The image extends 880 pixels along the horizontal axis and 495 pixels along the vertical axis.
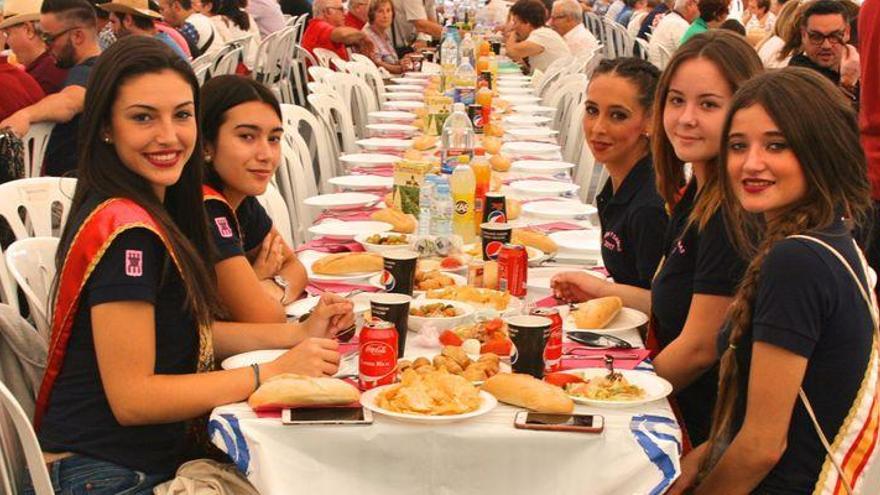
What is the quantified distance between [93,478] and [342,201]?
1.88m

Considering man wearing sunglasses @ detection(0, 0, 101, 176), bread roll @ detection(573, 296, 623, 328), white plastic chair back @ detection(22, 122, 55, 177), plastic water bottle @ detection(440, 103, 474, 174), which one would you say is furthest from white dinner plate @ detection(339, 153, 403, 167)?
bread roll @ detection(573, 296, 623, 328)

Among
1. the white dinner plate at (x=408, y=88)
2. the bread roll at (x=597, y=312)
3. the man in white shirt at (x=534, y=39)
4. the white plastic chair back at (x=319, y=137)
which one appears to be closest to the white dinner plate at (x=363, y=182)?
the white plastic chair back at (x=319, y=137)

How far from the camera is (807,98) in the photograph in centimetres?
209

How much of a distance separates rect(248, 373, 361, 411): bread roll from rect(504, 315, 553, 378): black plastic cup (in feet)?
1.04

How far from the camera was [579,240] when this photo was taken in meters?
3.50

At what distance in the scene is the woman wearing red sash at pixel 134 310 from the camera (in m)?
2.10

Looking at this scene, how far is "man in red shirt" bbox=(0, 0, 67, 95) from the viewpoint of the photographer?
5566 millimetres

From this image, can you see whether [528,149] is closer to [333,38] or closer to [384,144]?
[384,144]

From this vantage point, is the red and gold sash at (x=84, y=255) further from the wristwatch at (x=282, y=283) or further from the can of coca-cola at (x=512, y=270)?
the can of coca-cola at (x=512, y=270)

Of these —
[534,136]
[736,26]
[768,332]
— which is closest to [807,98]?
[768,332]

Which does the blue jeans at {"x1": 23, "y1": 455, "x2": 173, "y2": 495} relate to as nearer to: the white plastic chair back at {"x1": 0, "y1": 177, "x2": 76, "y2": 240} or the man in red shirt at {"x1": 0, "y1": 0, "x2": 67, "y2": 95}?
the white plastic chair back at {"x1": 0, "y1": 177, "x2": 76, "y2": 240}

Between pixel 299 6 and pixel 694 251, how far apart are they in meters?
11.6

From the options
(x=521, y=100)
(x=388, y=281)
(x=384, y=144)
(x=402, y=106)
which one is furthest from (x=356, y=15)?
(x=388, y=281)

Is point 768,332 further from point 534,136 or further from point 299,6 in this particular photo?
point 299,6
